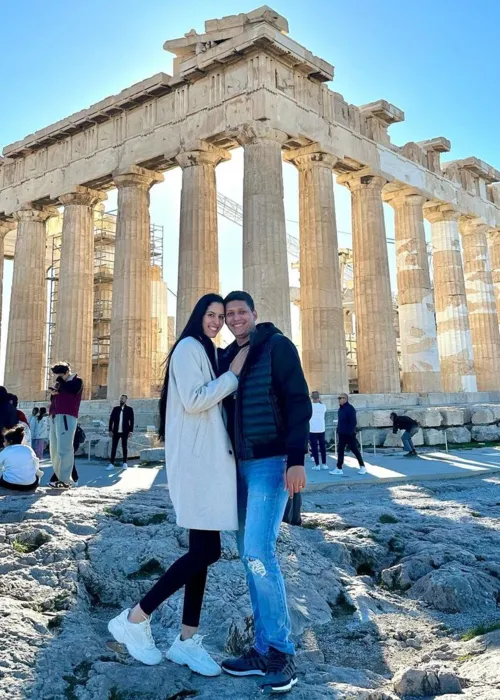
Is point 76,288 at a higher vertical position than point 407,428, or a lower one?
higher

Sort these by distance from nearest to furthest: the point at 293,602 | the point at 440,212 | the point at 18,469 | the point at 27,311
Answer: the point at 293,602 → the point at 18,469 → the point at 27,311 → the point at 440,212

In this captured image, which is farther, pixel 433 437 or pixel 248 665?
pixel 433 437

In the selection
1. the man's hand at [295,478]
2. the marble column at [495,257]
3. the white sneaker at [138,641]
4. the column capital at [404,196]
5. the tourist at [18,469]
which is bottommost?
the white sneaker at [138,641]

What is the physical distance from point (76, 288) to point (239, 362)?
20857 mm

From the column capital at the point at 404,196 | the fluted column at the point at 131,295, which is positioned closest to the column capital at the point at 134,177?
the fluted column at the point at 131,295

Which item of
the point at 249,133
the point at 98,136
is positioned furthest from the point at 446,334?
the point at 98,136

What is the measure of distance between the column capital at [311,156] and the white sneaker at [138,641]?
19.0 m

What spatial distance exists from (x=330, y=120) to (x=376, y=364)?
28.7 feet

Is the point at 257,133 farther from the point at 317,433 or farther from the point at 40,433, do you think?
the point at 40,433

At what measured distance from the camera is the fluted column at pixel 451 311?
83.8ft

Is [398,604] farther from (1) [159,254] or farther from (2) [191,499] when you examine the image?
(1) [159,254]

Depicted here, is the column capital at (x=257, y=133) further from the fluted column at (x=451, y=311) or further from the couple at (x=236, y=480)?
the couple at (x=236, y=480)

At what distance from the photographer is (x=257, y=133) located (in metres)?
18.3

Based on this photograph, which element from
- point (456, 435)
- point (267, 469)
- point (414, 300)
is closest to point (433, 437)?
point (456, 435)
